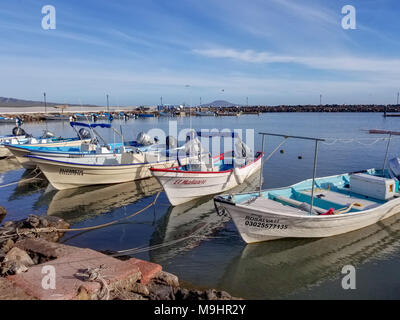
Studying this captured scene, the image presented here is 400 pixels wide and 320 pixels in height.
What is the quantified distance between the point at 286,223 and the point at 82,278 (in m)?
6.37

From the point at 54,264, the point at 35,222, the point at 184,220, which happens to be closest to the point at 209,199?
the point at 184,220

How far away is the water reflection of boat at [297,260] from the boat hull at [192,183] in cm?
513

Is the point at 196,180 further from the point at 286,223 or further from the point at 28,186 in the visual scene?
the point at 28,186

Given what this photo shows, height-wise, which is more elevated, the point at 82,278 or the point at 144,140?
the point at 144,140

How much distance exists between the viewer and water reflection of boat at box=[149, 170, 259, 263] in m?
10.5

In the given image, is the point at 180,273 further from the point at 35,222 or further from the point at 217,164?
the point at 217,164

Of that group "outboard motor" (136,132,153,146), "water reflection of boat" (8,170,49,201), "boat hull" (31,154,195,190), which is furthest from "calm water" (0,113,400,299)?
"outboard motor" (136,132,153,146)

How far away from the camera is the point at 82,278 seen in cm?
675

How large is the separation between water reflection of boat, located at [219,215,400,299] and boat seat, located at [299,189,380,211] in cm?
98

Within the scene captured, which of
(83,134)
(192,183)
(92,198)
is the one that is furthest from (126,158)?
(83,134)

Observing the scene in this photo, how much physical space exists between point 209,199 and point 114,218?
16.6 feet

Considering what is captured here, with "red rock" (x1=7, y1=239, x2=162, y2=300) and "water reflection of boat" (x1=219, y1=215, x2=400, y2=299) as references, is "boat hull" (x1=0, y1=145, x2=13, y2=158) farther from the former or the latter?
"water reflection of boat" (x1=219, y1=215, x2=400, y2=299)

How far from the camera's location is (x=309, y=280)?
870 cm

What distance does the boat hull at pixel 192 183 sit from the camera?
14029 millimetres
